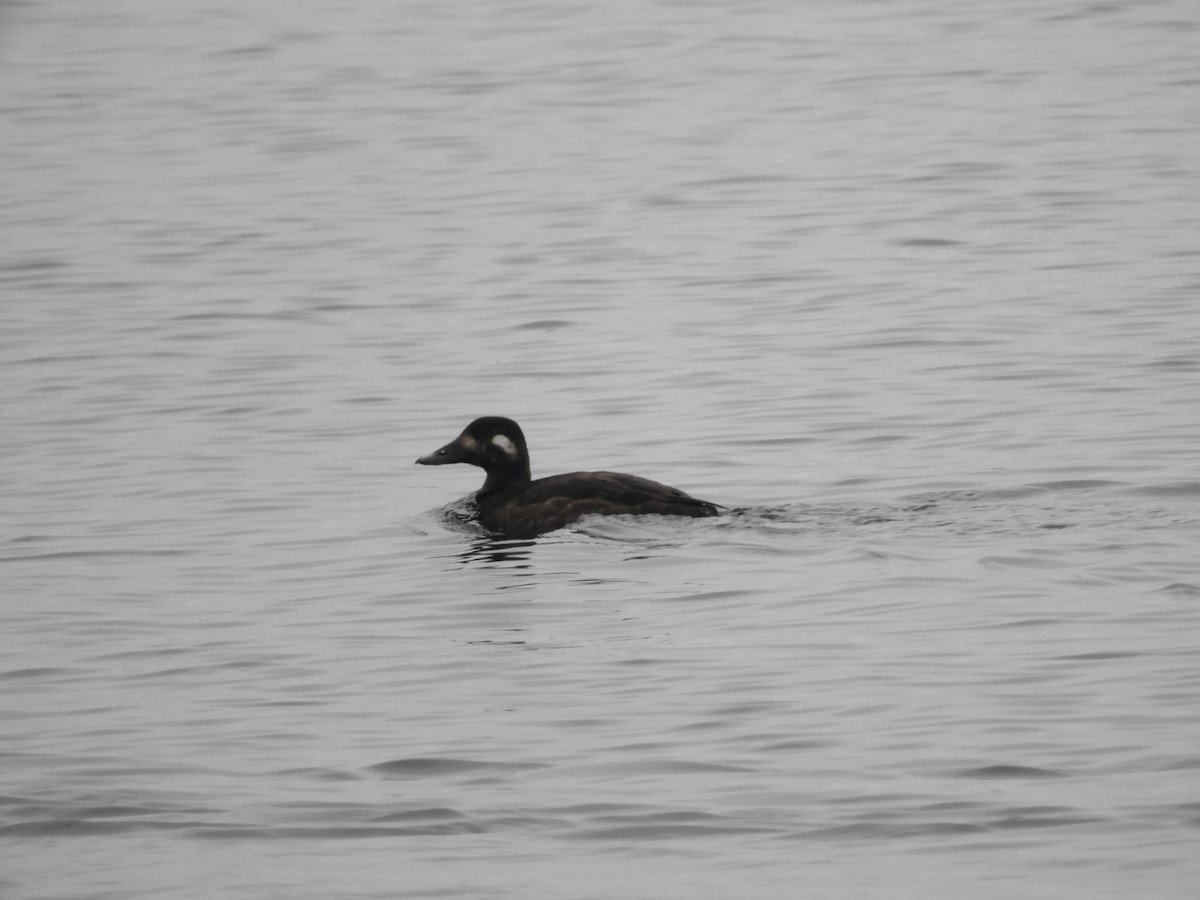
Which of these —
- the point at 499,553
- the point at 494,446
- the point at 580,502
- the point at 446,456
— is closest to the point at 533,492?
the point at 580,502

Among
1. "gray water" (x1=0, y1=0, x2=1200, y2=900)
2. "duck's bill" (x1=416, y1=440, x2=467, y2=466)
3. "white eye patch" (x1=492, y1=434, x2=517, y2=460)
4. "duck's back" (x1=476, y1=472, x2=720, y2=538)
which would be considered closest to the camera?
"gray water" (x1=0, y1=0, x2=1200, y2=900)

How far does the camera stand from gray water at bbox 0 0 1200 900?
7.27m

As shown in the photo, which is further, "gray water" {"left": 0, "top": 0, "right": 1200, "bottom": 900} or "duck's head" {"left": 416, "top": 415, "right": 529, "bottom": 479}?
"duck's head" {"left": 416, "top": 415, "right": 529, "bottom": 479}

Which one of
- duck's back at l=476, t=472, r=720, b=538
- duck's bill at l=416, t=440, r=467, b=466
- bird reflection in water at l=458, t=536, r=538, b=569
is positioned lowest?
bird reflection in water at l=458, t=536, r=538, b=569

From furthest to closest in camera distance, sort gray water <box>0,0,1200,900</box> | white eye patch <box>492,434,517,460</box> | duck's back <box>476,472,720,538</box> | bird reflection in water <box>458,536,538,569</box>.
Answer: white eye patch <box>492,434,517,460</box>, duck's back <box>476,472,720,538</box>, bird reflection in water <box>458,536,538,569</box>, gray water <box>0,0,1200,900</box>

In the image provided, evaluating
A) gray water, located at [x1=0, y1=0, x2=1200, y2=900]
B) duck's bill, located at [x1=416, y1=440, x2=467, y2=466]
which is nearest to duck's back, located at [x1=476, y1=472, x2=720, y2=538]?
gray water, located at [x1=0, y1=0, x2=1200, y2=900]

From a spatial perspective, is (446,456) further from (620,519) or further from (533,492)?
(620,519)

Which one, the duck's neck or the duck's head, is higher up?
the duck's head

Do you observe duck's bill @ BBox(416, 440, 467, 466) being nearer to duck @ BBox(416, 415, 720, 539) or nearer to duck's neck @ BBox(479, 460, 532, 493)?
duck @ BBox(416, 415, 720, 539)

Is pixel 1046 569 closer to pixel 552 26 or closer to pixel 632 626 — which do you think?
pixel 632 626

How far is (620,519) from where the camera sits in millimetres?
11680

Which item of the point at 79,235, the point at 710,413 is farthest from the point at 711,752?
the point at 79,235

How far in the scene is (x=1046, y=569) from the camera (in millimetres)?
10383

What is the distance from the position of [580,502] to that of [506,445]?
1.03 meters
